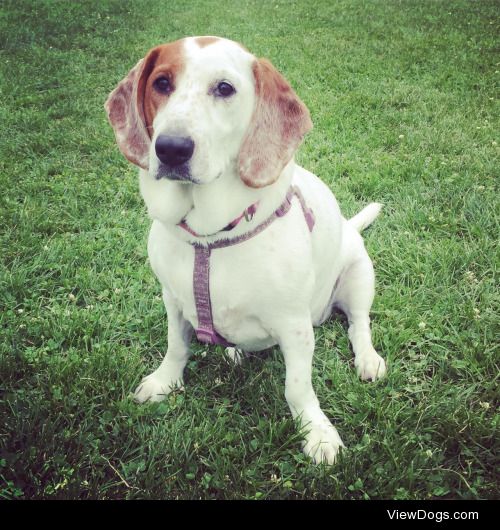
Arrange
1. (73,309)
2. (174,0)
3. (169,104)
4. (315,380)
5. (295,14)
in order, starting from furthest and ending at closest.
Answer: (174,0) < (295,14) < (73,309) < (315,380) < (169,104)

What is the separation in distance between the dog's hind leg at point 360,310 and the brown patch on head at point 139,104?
1.49 meters

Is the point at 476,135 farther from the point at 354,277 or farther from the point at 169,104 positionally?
the point at 169,104

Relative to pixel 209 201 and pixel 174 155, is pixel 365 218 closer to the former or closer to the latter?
pixel 209 201

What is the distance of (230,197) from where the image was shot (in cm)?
201

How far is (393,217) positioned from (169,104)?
8.35 ft

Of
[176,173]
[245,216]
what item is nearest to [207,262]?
[245,216]

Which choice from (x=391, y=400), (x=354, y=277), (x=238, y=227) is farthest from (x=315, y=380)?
(x=238, y=227)

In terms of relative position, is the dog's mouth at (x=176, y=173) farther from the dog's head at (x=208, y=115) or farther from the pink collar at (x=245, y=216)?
the pink collar at (x=245, y=216)

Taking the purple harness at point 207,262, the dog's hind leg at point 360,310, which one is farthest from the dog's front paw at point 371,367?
the purple harness at point 207,262

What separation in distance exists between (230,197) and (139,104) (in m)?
0.57

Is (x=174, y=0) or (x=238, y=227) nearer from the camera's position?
(x=238, y=227)

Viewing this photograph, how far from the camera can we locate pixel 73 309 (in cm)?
312

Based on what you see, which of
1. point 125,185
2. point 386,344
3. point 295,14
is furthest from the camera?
point 295,14

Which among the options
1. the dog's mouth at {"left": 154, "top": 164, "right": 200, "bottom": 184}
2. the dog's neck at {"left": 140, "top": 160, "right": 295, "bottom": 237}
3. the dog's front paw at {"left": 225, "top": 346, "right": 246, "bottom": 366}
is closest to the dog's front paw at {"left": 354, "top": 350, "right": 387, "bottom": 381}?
the dog's front paw at {"left": 225, "top": 346, "right": 246, "bottom": 366}
